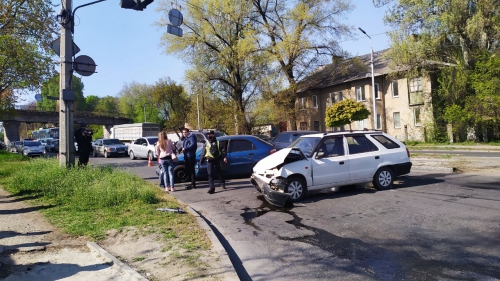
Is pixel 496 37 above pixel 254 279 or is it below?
above

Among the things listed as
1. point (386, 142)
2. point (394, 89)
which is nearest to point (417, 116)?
point (394, 89)

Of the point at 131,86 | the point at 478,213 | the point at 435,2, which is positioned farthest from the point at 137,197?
the point at 131,86

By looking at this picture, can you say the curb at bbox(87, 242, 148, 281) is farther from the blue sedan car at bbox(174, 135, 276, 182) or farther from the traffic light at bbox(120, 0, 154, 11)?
the blue sedan car at bbox(174, 135, 276, 182)

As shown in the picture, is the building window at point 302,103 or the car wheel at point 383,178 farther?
the building window at point 302,103

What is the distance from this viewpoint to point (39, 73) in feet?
74.1

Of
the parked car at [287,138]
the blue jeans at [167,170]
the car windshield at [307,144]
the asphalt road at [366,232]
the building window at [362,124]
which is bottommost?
the asphalt road at [366,232]

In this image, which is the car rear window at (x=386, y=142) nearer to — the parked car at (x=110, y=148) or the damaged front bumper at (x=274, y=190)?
the damaged front bumper at (x=274, y=190)

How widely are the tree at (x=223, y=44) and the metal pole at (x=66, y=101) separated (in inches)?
933

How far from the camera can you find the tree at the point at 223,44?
3625 cm

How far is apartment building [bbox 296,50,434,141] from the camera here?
3694 centimetres

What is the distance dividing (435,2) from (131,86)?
77.2 metres

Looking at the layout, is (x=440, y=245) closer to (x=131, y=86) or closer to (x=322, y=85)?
(x=322, y=85)

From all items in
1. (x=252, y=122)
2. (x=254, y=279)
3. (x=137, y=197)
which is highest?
(x=252, y=122)

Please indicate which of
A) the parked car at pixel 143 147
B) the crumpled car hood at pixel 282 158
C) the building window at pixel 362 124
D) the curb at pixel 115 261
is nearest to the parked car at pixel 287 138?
the crumpled car hood at pixel 282 158
